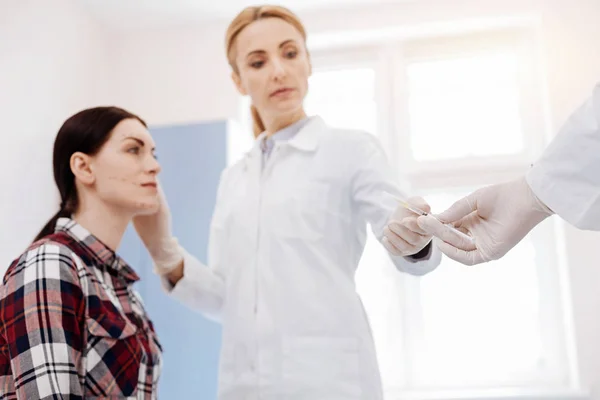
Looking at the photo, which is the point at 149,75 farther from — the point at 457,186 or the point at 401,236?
the point at 401,236

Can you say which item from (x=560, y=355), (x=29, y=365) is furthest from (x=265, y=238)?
(x=560, y=355)

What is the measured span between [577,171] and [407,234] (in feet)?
1.01

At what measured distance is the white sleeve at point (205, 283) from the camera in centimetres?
156

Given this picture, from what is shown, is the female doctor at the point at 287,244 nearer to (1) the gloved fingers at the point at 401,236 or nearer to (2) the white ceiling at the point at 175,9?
(1) the gloved fingers at the point at 401,236

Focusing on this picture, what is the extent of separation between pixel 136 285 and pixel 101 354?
1107 millimetres

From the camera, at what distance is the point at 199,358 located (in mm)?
2150

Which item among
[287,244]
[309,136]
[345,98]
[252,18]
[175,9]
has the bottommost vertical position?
[287,244]

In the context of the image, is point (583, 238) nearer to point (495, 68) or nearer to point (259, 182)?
point (495, 68)

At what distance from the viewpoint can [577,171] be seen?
79 centimetres

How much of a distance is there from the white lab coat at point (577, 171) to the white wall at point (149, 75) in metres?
1.86

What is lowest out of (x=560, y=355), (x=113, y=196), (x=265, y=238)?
(x=560, y=355)

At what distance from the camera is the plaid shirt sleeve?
109cm

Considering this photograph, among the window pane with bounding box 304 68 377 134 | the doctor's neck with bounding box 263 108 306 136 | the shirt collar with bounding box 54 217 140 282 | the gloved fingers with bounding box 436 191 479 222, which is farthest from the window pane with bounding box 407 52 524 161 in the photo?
the gloved fingers with bounding box 436 191 479 222

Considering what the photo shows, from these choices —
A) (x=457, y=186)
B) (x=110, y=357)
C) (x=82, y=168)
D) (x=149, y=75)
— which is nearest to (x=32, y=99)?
(x=149, y=75)
